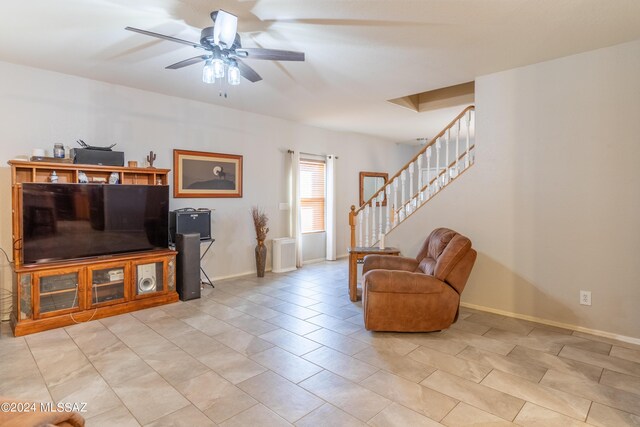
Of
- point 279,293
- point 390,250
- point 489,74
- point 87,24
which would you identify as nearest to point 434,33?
point 489,74

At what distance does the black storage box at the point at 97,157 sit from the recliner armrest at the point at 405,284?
3102mm

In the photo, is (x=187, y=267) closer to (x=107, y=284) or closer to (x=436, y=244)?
(x=107, y=284)

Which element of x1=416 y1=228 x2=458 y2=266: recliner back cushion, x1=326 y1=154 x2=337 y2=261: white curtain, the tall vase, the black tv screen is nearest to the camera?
the black tv screen

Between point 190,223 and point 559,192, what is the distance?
422 centimetres

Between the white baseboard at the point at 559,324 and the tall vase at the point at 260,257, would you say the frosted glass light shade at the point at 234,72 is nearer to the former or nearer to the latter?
the tall vase at the point at 260,257

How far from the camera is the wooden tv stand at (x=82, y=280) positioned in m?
3.31

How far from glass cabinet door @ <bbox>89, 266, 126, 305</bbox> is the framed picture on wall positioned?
1334 mm

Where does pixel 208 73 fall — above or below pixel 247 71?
below

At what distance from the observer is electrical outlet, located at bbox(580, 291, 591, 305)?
3344mm

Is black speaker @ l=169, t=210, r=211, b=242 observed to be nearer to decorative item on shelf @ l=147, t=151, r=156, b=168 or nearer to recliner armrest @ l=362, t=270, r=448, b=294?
decorative item on shelf @ l=147, t=151, r=156, b=168

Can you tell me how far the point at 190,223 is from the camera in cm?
459


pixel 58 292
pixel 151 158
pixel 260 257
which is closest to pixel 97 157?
pixel 151 158

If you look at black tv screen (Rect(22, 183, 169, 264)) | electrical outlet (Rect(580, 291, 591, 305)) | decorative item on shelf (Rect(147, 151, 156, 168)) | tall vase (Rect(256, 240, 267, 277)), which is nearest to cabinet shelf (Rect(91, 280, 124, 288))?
black tv screen (Rect(22, 183, 169, 264))

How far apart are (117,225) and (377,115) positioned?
4.07 meters
